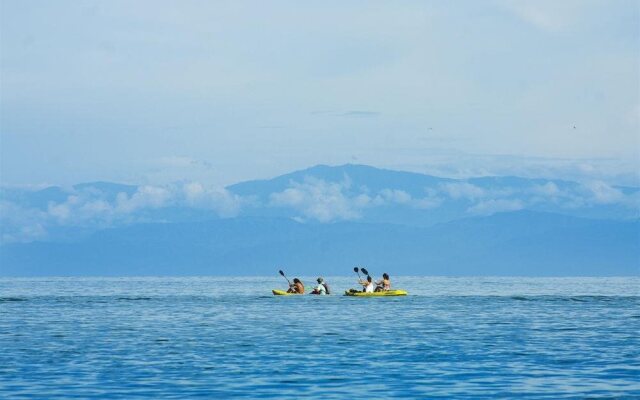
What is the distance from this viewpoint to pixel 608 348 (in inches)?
1773

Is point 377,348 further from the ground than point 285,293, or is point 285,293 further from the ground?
→ point 285,293

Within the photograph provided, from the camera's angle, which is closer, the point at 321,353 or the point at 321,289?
the point at 321,353

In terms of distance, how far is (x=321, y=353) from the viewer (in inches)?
1721

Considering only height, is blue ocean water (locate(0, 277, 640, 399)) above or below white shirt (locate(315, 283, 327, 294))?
below

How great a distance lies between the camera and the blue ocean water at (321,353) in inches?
1326

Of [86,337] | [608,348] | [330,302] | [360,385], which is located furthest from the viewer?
[330,302]

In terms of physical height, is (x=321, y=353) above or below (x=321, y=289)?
below

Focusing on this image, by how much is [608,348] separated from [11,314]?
134ft

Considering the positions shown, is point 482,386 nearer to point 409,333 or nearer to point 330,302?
point 409,333

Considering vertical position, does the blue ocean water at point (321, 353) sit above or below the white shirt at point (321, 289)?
below

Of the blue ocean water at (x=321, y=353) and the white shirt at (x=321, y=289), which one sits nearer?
the blue ocean water at (x=321, y=353)

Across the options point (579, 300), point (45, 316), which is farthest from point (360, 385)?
point (579, 300)

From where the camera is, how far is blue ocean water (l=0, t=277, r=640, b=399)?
3369cm

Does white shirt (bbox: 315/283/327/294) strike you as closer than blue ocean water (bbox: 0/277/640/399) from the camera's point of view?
No
